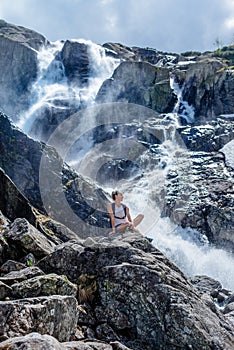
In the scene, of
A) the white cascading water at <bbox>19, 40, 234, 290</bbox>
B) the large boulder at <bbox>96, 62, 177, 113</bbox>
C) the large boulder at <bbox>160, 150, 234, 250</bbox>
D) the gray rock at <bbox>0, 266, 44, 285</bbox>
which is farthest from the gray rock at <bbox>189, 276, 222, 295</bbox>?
the large boulder at <bbox>96, 62, 177, 113</bbox>

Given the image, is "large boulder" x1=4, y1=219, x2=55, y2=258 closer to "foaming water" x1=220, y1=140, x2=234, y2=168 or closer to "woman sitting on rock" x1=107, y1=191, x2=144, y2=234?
"woman sitting on rock" x1=107, y1=191, x2=144, y2=234

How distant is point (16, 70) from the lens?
3162 inches

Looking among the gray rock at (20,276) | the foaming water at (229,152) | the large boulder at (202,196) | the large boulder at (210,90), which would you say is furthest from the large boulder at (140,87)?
the gray rock at (20,276)

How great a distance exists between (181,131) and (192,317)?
51.6 metres

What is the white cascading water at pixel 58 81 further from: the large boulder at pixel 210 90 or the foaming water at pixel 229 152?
the foaming water at pixel 229 152

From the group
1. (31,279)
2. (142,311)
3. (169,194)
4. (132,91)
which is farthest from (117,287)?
(132,91)

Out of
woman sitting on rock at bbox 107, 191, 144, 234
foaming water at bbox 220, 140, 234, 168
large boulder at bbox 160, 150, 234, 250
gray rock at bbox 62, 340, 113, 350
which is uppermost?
foaming water at bbox 220, 140, 234, 168

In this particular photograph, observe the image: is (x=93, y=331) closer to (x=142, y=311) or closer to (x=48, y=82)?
(x=142, y=311)

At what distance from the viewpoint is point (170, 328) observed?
7324 millimetres

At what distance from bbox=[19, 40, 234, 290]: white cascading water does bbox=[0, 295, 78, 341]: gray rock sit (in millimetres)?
28687

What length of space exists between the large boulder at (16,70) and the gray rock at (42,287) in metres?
67.7

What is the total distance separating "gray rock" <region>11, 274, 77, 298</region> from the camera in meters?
6.93

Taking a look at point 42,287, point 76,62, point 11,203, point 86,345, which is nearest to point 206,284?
point 11,203

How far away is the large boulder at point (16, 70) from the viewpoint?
74875mm
